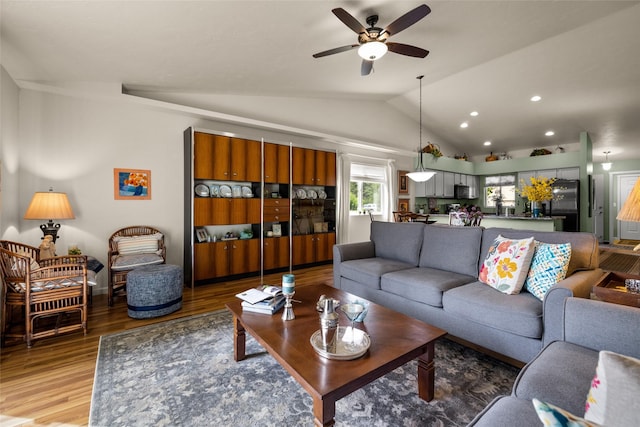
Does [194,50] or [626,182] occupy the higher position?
[194,50]

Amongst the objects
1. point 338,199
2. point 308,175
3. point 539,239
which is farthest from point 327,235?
point 539,239

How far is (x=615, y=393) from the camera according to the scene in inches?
27.3

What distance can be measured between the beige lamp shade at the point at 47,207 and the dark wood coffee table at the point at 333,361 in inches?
91.5

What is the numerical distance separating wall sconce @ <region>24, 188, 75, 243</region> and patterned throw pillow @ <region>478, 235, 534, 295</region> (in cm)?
417

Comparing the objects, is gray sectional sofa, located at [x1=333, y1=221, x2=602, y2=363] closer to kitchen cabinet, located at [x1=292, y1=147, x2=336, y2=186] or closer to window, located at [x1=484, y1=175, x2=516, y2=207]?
kitchen cabinet, located at [x1=292, y1=147, x2=336, y2=186]

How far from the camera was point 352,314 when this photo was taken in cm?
171

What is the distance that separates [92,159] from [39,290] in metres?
1.87

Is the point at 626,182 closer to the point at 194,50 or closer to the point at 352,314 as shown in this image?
the point at 352,314

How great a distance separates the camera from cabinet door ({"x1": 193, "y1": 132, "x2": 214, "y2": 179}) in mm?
4039

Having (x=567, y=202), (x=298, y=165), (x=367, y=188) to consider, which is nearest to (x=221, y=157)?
(x=298, y=165)

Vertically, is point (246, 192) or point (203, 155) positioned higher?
point (203, 155)

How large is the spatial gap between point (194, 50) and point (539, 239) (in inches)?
148

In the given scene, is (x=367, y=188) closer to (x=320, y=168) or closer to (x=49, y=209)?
(x=320, y=168)

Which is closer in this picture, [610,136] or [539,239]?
[539,239]
